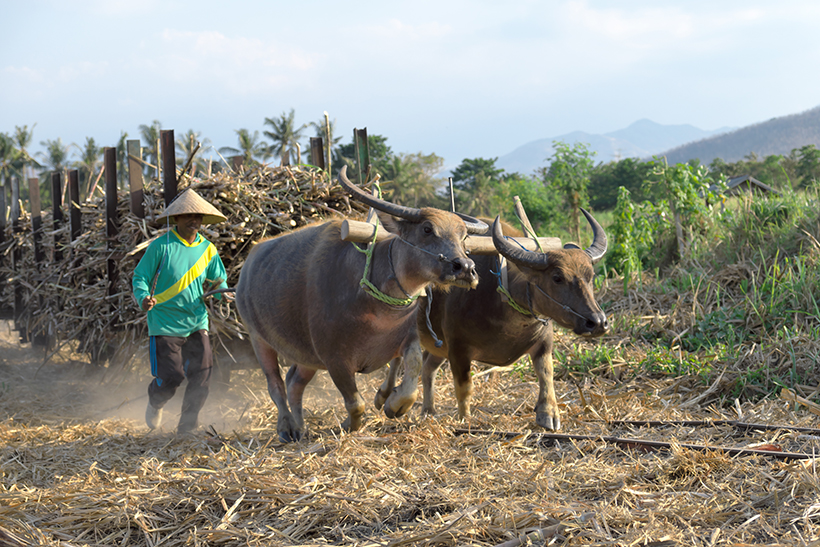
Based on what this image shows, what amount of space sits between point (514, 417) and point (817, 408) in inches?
75.1

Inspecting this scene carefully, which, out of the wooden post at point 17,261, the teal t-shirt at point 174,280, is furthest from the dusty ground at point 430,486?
the wooden post at point 17,261

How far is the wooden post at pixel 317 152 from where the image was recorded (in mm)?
6676

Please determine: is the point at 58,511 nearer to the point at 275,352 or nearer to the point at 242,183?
the point at 275,352

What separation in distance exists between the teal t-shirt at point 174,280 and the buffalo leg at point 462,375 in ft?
6.84

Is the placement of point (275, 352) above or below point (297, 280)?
below

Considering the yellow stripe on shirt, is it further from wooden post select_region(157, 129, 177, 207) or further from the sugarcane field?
wooden post select_region(157, 129, 177, 207)

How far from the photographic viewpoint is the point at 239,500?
2727mm

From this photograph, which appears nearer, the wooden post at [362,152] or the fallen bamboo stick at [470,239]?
the fallen bamboo stick at [470,239]

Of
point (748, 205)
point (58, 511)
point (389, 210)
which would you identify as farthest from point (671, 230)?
point (58, 511)

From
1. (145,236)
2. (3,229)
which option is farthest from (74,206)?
(3,229)

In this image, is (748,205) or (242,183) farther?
(748,205)

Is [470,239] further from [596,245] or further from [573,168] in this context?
[573,168]

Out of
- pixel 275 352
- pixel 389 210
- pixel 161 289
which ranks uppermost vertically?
pixel 389 210

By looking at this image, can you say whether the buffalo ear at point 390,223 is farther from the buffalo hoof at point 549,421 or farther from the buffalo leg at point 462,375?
the buffalo hoof at point 549,421
